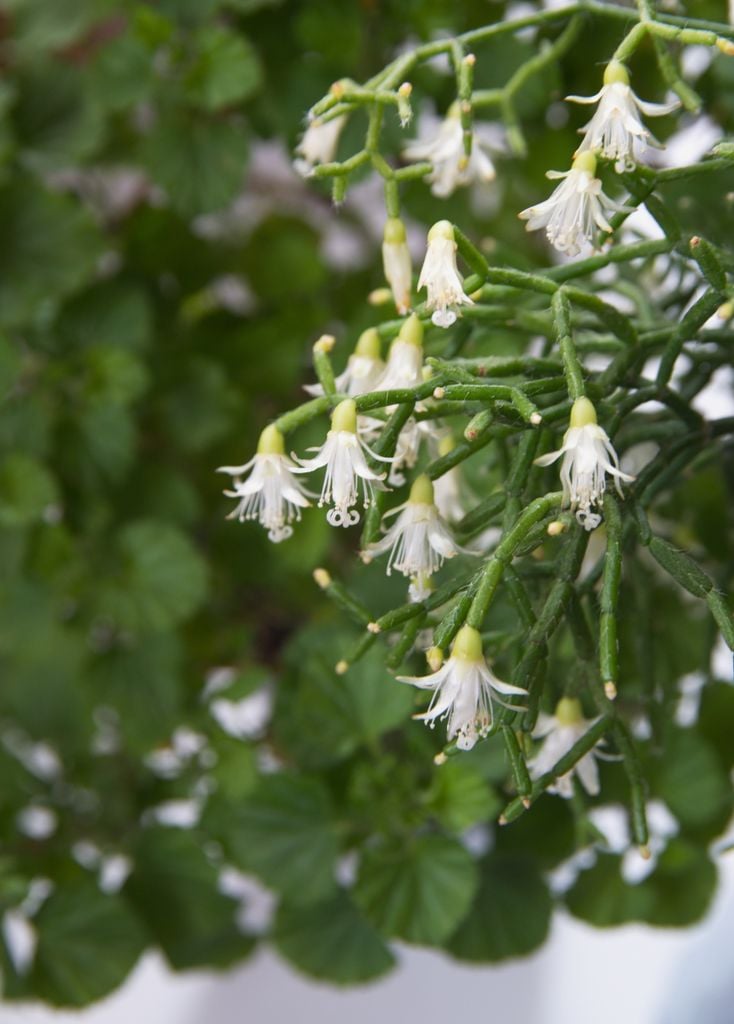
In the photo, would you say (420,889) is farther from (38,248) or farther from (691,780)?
(38,248)

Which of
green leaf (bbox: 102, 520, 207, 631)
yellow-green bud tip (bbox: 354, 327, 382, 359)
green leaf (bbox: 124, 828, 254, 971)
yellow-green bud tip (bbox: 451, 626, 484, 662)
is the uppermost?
yellow-green bud tip (bbox: 354, 327, 382, 359)

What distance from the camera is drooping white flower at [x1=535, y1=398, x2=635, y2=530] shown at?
0.84ft

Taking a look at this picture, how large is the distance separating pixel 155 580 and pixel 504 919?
217 millimetres

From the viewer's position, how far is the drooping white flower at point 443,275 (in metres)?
0.28

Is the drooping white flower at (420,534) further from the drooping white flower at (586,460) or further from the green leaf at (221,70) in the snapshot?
the green leaf at (221,70)

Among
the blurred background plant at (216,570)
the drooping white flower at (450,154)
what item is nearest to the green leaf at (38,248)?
the blurred background plant at (216,570)

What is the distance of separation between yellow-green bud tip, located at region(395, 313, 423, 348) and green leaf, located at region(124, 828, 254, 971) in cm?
33

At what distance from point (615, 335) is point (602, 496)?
2.8 inches

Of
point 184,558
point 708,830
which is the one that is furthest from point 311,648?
point 708,830

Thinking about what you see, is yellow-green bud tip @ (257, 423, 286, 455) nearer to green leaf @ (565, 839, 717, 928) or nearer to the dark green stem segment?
the dark green stem segment

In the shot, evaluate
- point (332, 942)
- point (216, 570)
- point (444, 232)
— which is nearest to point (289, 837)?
point (332, 942)

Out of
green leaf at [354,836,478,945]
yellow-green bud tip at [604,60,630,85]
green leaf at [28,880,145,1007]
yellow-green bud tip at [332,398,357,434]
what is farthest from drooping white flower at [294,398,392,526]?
green leaf at [28,880,145,1007]

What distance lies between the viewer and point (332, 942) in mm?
508

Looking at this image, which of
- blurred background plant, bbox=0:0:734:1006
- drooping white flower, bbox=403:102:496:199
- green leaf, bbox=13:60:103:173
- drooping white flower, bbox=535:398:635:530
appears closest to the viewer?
drooping white flower, bbox=535:398:635:530
